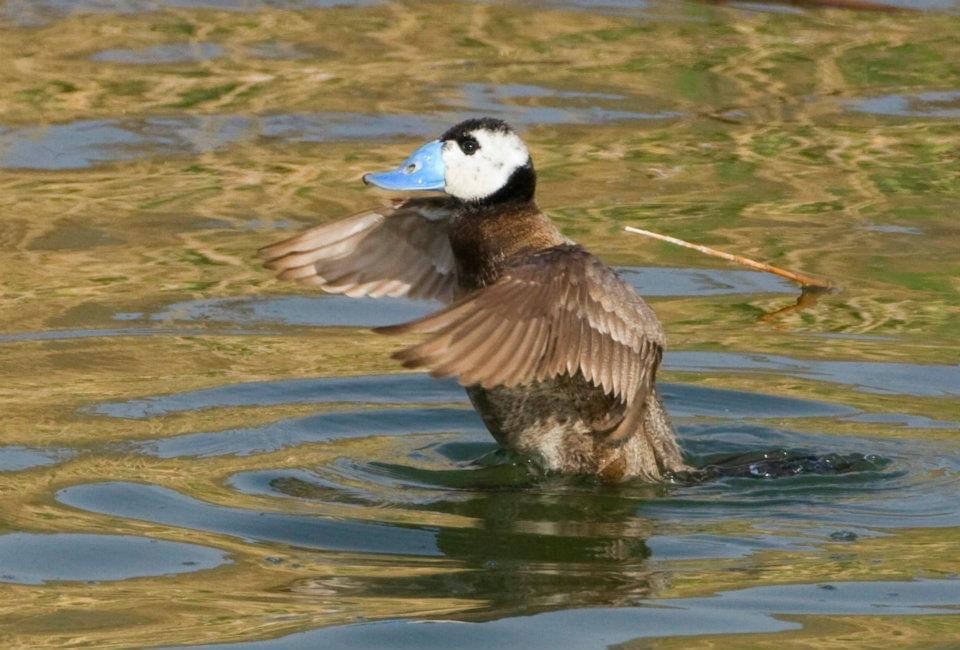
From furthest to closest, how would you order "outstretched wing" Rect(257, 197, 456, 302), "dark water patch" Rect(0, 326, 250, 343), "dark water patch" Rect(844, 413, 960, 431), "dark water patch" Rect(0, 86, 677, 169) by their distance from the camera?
"dark water patch" Rect(0, 86, 677, 169), "dark water patch" Rect(0, 326, 250, 343), "outstretched wing" Rect(257, 197, 456, 302), "dark water patch" Rect(844, 413, 960, 431)

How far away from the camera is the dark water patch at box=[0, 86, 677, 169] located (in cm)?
993

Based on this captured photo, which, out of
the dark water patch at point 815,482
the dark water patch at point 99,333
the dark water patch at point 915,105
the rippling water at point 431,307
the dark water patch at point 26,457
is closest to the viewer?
the rippling water at point 431,307

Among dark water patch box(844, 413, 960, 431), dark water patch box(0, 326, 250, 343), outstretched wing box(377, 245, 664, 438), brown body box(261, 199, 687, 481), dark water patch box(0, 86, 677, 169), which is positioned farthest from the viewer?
dark water patch box(0, 86, 677, 169)

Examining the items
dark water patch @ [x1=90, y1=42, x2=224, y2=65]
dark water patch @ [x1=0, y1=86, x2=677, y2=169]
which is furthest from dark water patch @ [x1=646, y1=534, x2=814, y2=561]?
dark water patch @ [x1=90, y1=42, x2=224, y2=65]

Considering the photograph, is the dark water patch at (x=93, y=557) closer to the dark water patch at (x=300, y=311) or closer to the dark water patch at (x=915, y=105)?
the dark water patch at (x=300, y=311)

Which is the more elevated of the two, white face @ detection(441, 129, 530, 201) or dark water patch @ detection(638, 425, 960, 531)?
white face @ detection(441, 129, 530, 201)

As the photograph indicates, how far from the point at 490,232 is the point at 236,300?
2102 mm

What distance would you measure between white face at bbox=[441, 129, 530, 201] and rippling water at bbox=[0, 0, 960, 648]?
36.7 inches

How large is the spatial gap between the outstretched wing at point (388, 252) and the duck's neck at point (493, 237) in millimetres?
577

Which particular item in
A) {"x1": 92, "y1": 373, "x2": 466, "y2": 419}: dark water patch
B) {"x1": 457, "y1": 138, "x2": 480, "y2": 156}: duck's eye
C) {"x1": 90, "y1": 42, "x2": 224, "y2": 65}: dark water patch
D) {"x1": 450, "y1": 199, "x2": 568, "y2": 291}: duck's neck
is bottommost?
{"x1": 92, "y1": 373, "x2": 466, "y2": 419}: dark water patch

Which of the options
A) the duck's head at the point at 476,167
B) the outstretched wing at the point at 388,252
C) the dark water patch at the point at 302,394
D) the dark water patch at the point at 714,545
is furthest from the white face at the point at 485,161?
the dark water patch at the point at 714,545

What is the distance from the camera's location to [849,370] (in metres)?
7.39

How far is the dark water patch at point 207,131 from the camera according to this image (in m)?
9.93

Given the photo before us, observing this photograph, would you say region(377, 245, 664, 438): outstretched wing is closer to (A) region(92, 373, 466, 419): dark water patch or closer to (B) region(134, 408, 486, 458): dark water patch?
(B) region(134, 408, 486, 458): dark water patch
